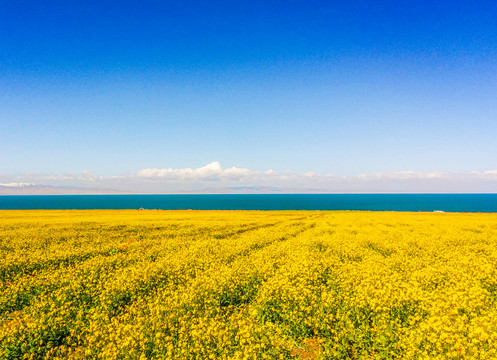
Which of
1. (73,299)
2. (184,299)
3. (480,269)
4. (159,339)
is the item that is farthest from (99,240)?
(480,269)

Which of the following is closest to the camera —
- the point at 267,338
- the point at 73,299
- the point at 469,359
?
the point at 469,359

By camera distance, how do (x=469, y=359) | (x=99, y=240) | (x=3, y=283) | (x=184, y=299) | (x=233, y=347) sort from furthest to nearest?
1. (x=99, y=240)
2. (x=3, y=283)
3. (x=184, y=299)
4. (x=233, y=347)
5. (x=469, y=359)

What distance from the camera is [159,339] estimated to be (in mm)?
7238

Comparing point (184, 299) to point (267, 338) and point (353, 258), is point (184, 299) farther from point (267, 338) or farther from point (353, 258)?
point (353, 258)

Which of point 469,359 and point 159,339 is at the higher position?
point 469,359

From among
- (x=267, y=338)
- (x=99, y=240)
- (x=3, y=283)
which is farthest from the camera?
(x=99, y=240)

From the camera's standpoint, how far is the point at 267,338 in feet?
23.3

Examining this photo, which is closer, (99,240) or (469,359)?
(469,359)

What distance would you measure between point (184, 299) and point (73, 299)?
5.11 m

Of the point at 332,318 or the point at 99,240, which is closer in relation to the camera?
the point at 332,318

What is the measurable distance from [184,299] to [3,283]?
10961mm

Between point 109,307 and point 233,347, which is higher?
point 233,347

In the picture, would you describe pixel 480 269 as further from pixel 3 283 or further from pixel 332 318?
pixel 3 283

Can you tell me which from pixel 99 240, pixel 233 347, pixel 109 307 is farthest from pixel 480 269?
pixel 99 240
